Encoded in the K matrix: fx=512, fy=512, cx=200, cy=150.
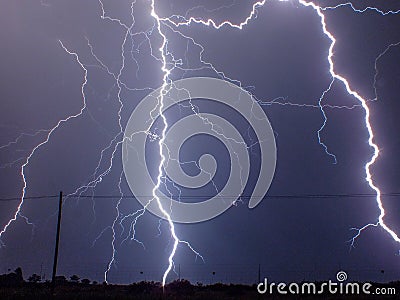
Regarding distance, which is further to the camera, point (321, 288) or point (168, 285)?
point (168, 285)

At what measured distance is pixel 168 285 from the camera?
2702 cm

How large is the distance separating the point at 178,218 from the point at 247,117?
6.83 m

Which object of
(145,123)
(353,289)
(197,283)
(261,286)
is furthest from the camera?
(197,283)

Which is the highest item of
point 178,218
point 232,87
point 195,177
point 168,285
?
point 232,87

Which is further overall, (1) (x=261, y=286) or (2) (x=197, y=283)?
(2) (x=197, y=283)

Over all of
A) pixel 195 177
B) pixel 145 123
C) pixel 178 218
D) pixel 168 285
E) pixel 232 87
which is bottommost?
pixel 168 285

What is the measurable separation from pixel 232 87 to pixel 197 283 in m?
11.2

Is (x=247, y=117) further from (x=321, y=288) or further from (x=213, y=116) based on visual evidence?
(x=321, y=288)

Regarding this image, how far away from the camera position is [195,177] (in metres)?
26.5

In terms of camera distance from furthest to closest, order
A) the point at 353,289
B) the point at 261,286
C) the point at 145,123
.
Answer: the point at 145,123 < the point at 261,286 < the point at 353,289

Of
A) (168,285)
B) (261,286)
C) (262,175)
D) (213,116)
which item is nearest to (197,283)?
(168,285)

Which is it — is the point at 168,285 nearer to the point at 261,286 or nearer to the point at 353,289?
the point at 261,286

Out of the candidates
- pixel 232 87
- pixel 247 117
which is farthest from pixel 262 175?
pixel 232 87

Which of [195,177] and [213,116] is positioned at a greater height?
[213,116]
